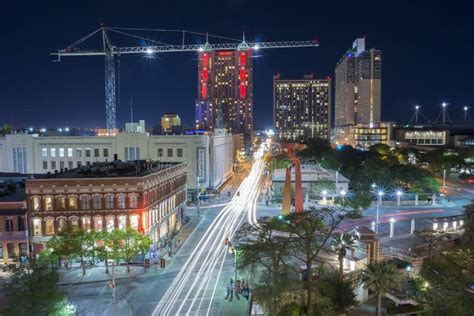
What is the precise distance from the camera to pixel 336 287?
109 ft

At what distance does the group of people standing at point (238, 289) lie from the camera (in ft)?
127

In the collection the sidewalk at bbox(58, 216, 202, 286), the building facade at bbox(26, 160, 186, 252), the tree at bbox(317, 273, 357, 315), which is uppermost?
the building facade at bbox(26, 160, 186, 252)

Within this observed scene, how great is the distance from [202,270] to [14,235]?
2044 cm

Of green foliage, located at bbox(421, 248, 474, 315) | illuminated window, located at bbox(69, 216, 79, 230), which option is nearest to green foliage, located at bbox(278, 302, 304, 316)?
green foliage, located at bbox(421, 248, 474, 315)

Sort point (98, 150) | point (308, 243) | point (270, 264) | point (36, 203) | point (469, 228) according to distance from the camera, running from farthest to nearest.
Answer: point (98, 150)
point (36, 203)
point (469, 228)
point (270, 264)
point (308, 243)

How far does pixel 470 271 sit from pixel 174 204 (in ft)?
141

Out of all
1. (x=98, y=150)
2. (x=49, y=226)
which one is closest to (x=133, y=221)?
(x=49, y=226)

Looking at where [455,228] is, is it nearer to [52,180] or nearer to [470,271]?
[470,271]

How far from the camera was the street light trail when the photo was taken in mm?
36625

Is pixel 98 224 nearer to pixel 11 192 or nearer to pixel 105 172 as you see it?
pixel 105 172

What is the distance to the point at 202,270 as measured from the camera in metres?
45.9

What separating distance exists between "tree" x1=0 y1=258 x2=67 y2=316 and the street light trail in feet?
26.2

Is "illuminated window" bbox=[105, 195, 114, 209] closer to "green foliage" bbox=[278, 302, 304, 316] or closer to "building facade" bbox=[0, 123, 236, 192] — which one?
"green foliage" bbox=[278, 302, 304, 316]

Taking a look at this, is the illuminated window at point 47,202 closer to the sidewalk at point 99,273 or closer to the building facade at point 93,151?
the sidewalk at point 99,273
